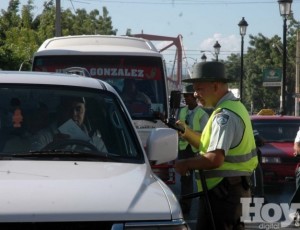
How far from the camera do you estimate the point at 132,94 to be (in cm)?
1434

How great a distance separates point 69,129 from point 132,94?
8.54 m

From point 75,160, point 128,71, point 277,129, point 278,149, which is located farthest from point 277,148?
point 75,160

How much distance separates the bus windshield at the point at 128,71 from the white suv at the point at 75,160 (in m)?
7.89

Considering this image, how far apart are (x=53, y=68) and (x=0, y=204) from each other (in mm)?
10448

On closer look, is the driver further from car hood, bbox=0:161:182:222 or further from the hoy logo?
the hoy logo

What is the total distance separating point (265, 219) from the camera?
373 inches

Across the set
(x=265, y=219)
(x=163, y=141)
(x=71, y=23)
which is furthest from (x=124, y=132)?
(x=71, y=23)

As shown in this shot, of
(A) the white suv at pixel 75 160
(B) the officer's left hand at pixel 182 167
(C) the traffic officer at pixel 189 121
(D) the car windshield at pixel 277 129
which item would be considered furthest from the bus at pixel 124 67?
(B) the officer's left hand at pixel 182 167

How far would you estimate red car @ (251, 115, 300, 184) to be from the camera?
1495 centimetres

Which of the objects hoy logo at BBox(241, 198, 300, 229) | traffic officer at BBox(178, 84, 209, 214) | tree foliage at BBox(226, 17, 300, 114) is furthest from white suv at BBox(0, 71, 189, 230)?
tree foliage at BBox(226, 17, 300, 114)

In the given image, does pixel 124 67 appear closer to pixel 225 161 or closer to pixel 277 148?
pixel 277 148

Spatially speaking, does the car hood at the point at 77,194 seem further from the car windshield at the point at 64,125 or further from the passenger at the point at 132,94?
the passenger at the point at 132,94

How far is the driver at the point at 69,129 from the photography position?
562 cm

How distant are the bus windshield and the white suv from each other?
7892 mm
